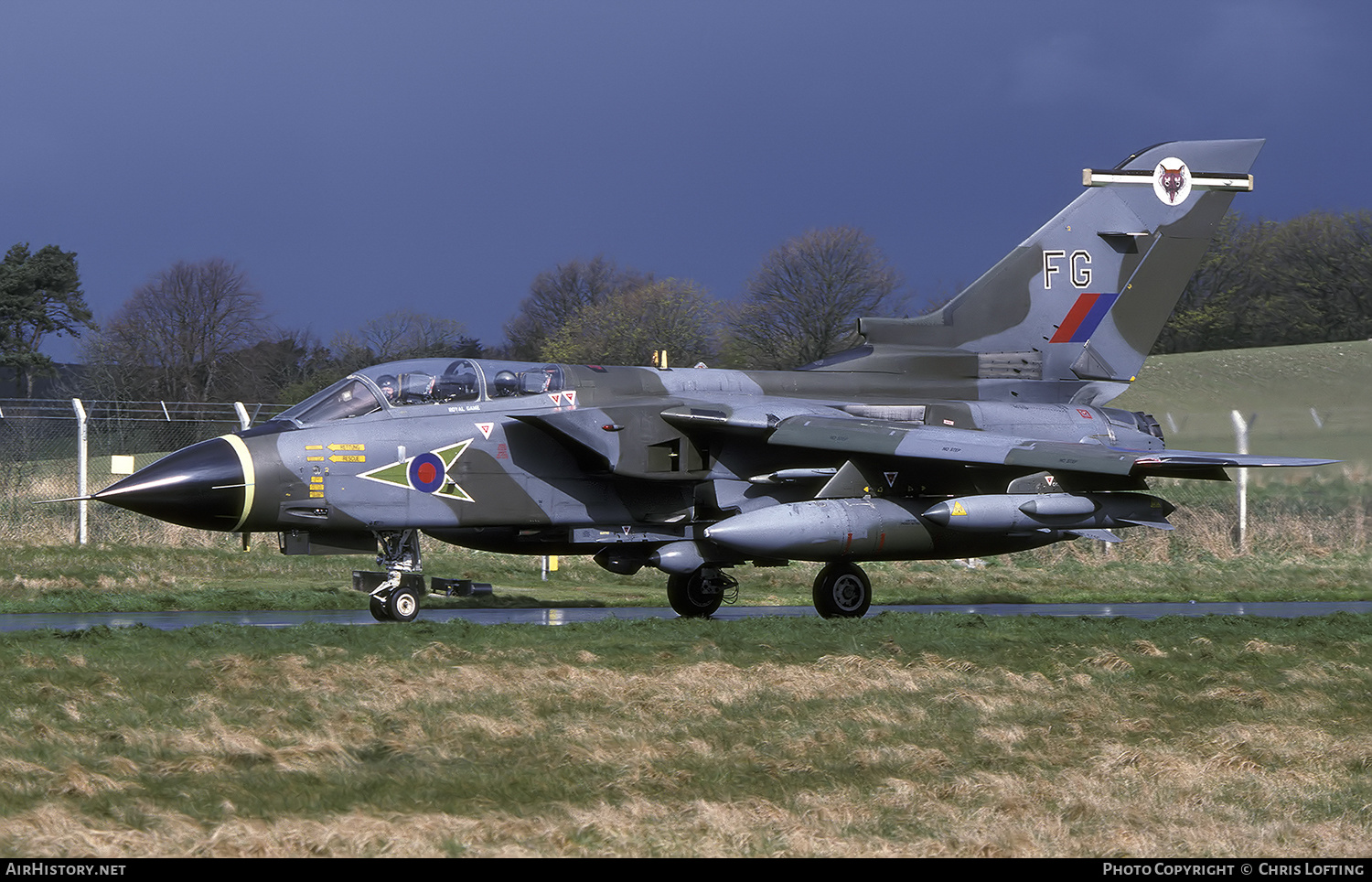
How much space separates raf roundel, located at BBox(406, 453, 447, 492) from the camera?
13.9 meters

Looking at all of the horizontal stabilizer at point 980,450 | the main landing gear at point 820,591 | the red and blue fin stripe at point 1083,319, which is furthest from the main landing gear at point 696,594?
the red and blue fin stripe at point 1083,319

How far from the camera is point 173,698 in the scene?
8.40 meters

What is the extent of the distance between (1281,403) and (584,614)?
14.2 metres

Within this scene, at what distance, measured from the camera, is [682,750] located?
7188 millimetres

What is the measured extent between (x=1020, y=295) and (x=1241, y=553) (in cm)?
967

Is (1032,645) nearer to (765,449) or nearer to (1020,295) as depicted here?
(765,449)

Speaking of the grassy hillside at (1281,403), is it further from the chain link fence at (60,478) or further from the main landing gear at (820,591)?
the chain link fence at (60,478)

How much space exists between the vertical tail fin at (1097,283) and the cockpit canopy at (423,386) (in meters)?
4.75

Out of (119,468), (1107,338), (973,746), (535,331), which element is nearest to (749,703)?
(973,746)

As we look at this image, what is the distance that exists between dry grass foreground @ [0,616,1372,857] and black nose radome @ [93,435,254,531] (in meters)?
2.01

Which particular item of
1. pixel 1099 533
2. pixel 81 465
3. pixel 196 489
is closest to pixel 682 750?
pixel 196 489

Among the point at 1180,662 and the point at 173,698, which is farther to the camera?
the point at 1180,662

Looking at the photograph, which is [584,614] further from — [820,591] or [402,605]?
[820,591]

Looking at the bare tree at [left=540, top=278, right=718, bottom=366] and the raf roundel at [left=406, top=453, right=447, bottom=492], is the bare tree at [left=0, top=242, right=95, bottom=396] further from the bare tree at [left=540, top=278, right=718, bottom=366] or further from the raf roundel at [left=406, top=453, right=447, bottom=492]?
the raf roundel at [left=406, top=453, right=447, bottom=492]
